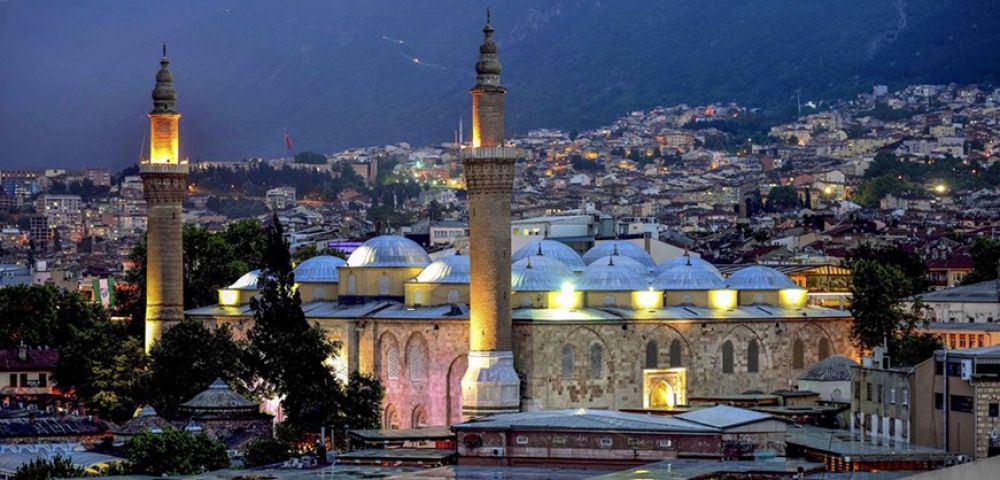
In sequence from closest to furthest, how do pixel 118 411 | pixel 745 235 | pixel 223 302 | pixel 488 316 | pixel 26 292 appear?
pixel 488 316, pixel 118 411, pixel 223 302, pixel 26 292, pixel 745 235

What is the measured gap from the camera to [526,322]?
52688 mm

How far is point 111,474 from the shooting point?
40500mm

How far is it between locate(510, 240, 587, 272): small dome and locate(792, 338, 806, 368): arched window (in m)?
6.56

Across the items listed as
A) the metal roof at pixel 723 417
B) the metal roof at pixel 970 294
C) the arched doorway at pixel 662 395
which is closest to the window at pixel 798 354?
the arched doorway at pixel 662 395

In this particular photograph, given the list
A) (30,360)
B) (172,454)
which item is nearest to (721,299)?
(172,454)

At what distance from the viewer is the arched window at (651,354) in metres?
54.1

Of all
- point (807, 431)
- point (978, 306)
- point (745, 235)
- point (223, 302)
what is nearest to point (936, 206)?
point (745, 235)

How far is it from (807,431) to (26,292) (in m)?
36.6

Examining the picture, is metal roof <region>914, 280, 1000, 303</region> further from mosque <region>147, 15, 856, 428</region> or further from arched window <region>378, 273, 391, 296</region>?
arched window <region>378, 273, 391, 296</region>

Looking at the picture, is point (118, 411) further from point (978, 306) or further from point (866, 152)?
point (866, 152)

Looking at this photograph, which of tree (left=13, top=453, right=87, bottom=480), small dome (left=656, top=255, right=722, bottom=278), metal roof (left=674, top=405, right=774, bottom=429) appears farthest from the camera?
small dome (left=656, top=255, right=722, bottom=278)

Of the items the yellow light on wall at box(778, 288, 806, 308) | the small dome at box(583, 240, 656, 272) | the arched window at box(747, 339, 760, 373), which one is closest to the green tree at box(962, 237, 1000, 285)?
the small dome at box(583, 240, 656, 272)

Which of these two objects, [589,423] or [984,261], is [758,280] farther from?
[984,261]

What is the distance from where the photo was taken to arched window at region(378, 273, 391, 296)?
2258 inches
